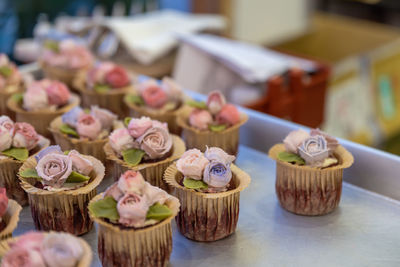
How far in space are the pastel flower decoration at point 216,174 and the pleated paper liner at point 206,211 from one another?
32mm

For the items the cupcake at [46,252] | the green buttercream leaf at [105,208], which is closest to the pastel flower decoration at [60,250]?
the cupcake at [46,252]

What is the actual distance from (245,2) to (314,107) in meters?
1.57

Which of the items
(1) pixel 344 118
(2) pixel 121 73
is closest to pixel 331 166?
(2) pixel 121 73

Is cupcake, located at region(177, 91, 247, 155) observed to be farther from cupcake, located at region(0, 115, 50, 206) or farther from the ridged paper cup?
cupcake, located at region(0, 115, 50, 206)

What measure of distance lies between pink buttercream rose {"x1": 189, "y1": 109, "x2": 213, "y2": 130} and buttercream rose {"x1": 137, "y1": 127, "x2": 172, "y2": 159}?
21 cm

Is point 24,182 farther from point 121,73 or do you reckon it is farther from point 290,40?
point 290,40

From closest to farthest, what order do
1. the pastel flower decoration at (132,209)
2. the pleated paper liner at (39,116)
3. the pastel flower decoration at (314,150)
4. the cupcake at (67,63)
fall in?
the pastel flower decoration at (132,209), the pastel flower decoration at (314,150), the pleated paper liner at (39,116), the cupcake at (67,63)

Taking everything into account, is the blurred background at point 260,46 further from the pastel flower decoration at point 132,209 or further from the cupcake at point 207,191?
the pastel flower decoration at point 132,209

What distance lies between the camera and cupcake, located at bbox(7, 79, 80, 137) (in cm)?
176

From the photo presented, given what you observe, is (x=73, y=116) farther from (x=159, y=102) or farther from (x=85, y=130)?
(x=159, y=102)

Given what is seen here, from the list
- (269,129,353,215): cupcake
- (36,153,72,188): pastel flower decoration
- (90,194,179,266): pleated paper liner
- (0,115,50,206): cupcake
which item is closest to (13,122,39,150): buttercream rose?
(0,115,50,206): cupcake

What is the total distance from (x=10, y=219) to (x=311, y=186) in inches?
29.5

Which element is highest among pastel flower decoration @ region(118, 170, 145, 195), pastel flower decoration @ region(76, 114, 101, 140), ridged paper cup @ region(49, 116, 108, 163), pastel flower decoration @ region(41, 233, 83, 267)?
pastel flower decoration @ region(118, 170, 145, 195)

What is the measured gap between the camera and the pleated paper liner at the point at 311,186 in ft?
4.70
